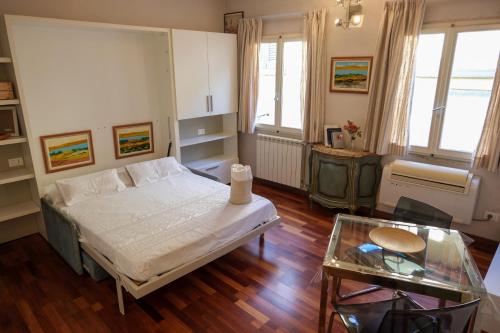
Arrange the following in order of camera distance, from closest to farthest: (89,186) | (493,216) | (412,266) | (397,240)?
(412,266)
(397,240)
(493,216)
(89,186)

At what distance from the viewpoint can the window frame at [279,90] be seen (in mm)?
4371

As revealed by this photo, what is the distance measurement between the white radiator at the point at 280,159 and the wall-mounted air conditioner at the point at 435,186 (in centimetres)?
121

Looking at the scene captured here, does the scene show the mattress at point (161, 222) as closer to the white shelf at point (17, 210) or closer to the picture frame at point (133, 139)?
the white shelf at point (17, 210)

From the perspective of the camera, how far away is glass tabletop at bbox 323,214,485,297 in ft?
5.70

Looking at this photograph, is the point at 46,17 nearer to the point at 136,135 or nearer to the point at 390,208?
the point at 136,135

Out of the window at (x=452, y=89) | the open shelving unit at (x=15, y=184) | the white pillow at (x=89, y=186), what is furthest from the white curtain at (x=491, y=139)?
the open shelving unit at (x=15, y=184)

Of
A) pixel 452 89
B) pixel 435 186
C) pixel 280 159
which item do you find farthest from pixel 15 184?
pixel 452 89

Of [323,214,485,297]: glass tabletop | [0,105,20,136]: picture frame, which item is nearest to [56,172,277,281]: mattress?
[0,105,20,136]: picture frame

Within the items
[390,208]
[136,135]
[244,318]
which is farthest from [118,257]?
[390,208]

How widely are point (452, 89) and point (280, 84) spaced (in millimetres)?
2112

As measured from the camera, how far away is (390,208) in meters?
3.88

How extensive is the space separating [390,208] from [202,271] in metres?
2.35

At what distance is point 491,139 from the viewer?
3.05 metres

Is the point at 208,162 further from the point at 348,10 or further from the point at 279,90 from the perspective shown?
the point at 348,10
